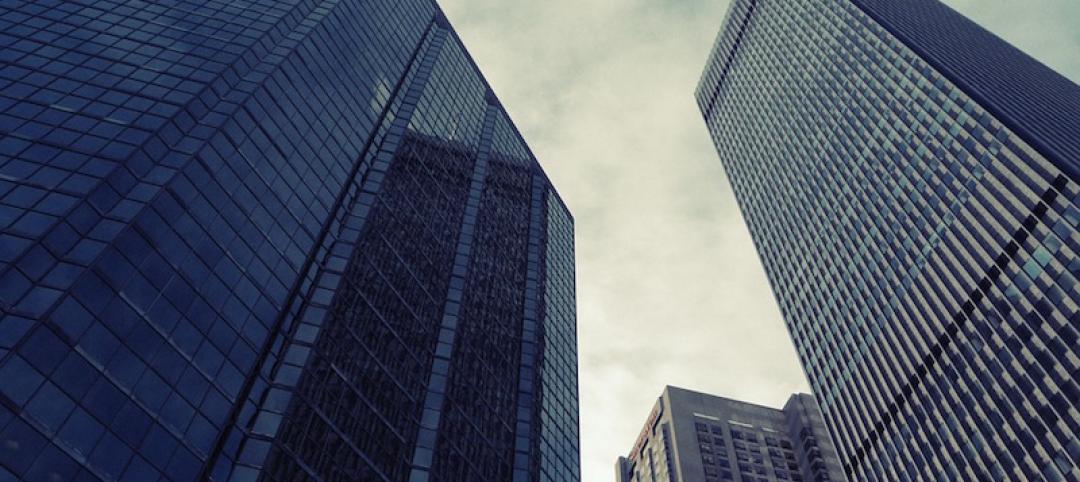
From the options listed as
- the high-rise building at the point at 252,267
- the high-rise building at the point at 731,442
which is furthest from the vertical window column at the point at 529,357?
the high-rise building at the point at 731,442

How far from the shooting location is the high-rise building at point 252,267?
33.0 meters

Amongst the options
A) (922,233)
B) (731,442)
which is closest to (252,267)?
(922,233)

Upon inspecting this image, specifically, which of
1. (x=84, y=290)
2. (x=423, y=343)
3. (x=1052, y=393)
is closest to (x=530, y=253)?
(x=423, y=343)

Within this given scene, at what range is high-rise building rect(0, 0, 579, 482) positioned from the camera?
3300cm

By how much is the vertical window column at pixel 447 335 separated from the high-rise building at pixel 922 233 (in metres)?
54.1

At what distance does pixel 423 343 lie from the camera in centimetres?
6788

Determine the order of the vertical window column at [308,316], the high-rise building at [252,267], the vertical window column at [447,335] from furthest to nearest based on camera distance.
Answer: the vertical window column at [447,335] → the vertical window column at [308,316] → the high-rise building at [252,267]

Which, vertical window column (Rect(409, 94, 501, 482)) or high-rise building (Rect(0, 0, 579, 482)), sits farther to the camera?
vertical window column (Rect(409, 94, 501, 482))

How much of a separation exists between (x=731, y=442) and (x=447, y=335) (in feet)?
294

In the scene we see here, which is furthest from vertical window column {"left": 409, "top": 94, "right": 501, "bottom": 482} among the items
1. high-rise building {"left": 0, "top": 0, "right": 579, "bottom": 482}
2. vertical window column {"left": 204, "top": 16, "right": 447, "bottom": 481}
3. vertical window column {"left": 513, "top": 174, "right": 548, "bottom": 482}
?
vertical window column {"left": 204, "top": 16, "right": 447, "bottom": 481}

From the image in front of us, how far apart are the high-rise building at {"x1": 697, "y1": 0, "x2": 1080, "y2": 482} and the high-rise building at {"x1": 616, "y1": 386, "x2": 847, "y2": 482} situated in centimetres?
3106

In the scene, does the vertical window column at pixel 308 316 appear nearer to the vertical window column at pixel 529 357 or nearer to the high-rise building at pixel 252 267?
the high-rise building at pixel 252 267

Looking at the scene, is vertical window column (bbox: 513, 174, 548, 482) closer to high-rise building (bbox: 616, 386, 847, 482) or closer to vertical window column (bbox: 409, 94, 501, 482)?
vertical window column (bbox: 409, 94, 501, 482)

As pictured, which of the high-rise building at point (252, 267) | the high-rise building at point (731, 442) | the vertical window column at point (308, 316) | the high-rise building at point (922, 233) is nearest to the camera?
the high-rise building at point (252, 267)
